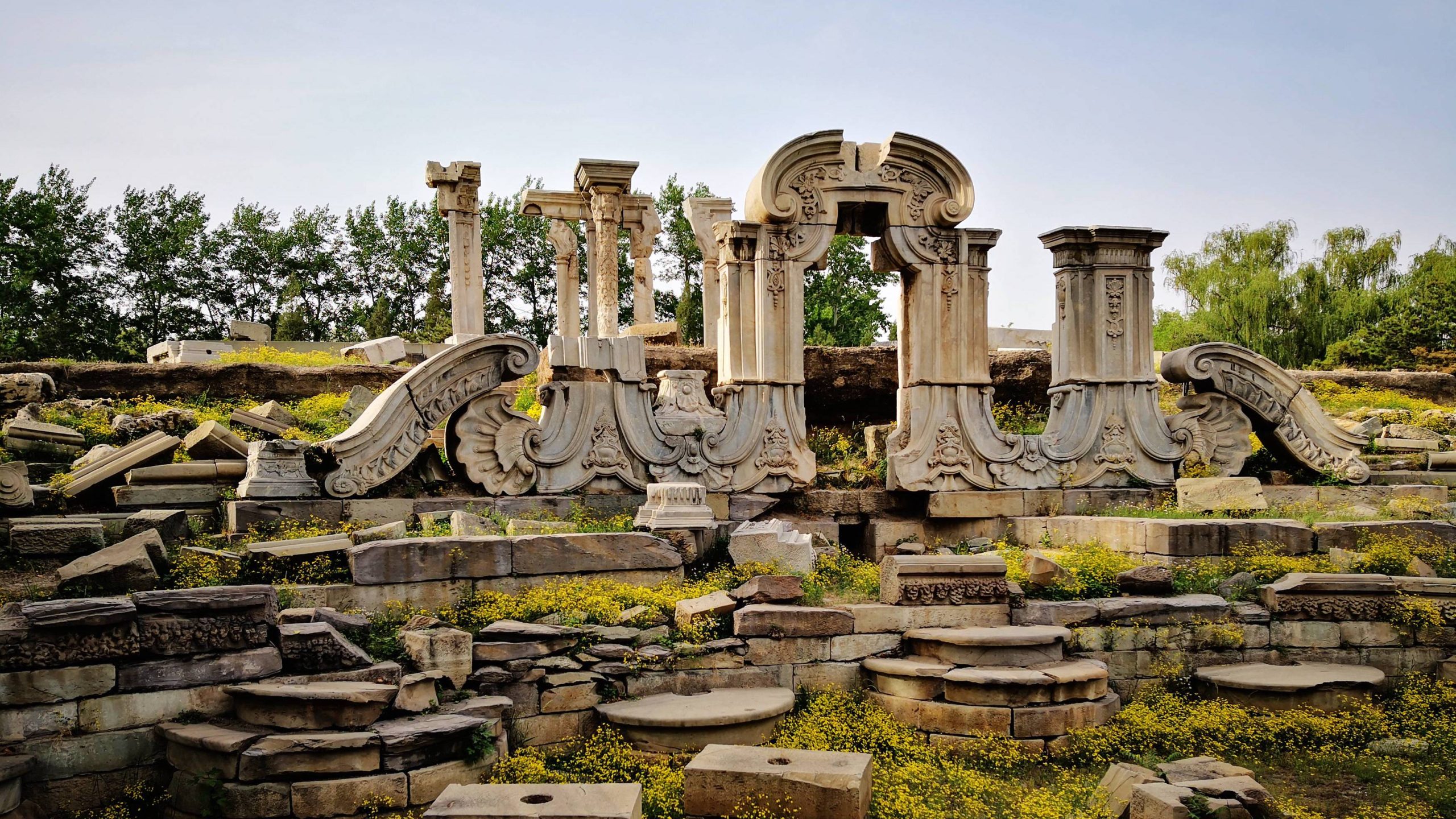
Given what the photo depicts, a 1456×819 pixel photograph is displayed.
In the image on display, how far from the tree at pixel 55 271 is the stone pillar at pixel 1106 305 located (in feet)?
93.8

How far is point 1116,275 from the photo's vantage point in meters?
11.9

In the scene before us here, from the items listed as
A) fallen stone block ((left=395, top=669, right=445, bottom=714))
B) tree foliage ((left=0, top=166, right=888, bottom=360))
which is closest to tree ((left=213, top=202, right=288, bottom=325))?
tree foliage ((left=0, top=166, right=888, bottom=360))

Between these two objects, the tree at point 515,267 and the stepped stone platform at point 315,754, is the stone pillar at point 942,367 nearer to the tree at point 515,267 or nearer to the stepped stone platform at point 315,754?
the stepped stone platform at point 315,754

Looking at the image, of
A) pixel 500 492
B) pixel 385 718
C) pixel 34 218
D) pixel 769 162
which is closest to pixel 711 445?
pixel 500 492

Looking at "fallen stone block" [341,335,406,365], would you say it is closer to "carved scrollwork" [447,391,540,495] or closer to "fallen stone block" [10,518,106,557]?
"carved scrollwork" [447,391,540,495]

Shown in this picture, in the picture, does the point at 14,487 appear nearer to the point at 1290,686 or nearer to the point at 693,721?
the point at 693,721

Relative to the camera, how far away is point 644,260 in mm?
23109

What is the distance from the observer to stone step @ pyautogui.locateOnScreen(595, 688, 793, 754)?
691cm

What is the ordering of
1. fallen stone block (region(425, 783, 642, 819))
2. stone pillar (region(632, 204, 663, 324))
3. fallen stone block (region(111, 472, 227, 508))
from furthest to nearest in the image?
stone pillar (region(632, 204, 663, 324))
fallen stone block (region(111, 472, 227, 508))
fallen stone block (region(425, 783, 642, 819))

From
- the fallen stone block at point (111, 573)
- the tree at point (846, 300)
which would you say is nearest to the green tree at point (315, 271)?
the tree at point (846, 300)

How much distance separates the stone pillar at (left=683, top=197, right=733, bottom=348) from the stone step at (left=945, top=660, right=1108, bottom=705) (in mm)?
11551

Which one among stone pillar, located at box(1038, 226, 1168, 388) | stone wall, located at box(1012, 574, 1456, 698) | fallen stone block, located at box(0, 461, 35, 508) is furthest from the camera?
stone pillar, located at box(1038, 226, 1168, 388)

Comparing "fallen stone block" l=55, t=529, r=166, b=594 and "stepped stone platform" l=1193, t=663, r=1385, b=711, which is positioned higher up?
"fallen stone block" l=55, t=529, r=166, b=594

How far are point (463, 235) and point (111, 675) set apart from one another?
15418 mm
